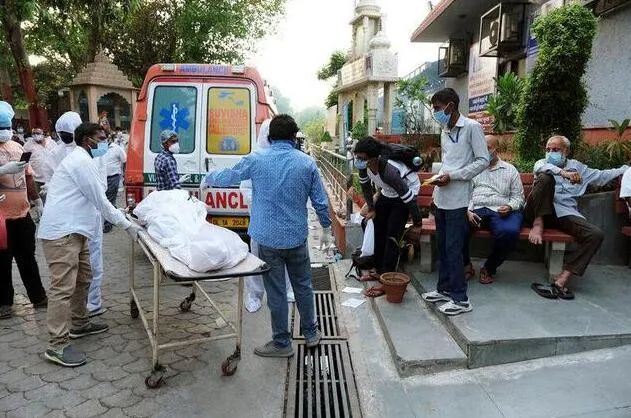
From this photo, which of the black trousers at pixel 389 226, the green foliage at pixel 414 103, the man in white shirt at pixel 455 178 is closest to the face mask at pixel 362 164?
the black trousers at pixel 389 226

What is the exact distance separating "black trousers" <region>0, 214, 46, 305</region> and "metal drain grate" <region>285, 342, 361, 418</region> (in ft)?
8.55

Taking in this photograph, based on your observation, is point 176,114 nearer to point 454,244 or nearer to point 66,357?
point 66,357

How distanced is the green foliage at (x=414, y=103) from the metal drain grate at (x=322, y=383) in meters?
8.97

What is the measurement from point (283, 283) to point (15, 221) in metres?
2.58

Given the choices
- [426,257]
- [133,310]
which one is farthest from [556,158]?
[133,310]

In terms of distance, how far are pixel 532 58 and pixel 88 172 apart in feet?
28.0

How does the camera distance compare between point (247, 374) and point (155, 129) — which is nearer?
point (247, 374)

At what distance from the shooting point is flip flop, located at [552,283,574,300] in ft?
13.0

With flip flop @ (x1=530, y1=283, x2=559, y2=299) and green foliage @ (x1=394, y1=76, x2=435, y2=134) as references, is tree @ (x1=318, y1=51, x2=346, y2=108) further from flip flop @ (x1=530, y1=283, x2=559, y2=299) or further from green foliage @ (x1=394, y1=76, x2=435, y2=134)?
flip flop @ (x1=530, y1=283, x2=559, y2=299)

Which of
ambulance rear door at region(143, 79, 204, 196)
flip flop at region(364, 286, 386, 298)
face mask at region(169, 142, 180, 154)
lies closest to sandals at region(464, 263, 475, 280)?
flip flop at region(364, 286, 386, 298)

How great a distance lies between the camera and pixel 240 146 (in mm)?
5809

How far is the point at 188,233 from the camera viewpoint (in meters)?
3.20

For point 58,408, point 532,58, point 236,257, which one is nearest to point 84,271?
point 58,408

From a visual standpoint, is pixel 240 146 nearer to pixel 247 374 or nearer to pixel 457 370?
pixel 247 374
